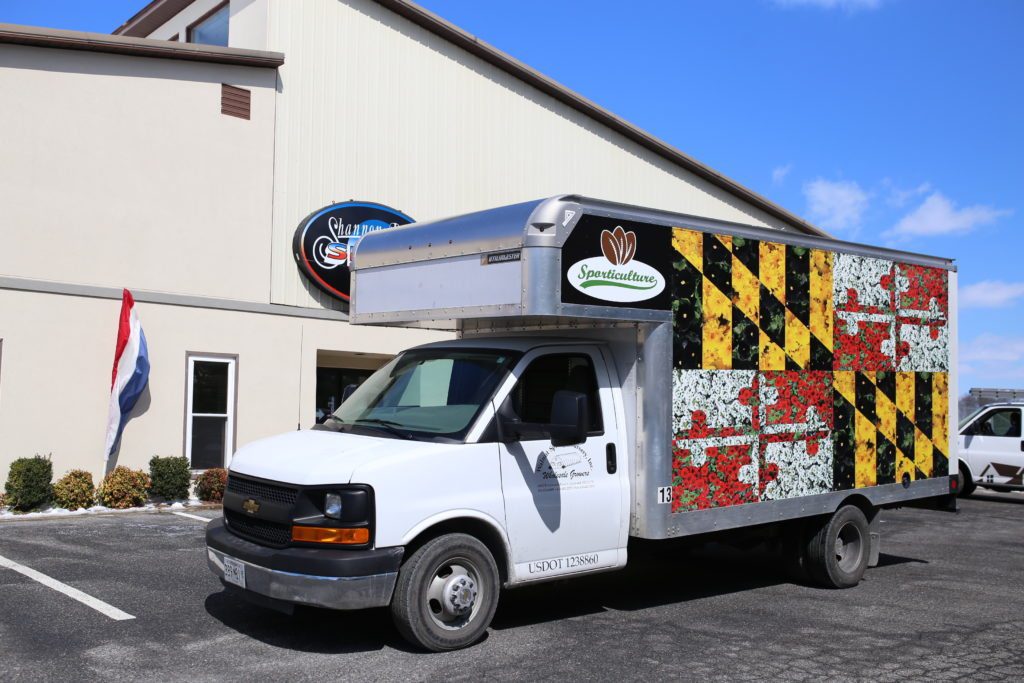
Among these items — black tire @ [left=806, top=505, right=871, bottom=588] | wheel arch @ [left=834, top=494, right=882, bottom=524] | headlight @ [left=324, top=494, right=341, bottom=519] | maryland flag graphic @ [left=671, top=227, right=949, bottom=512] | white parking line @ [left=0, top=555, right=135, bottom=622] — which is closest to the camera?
headlight @ [left=324, top=494, right=341, bottom=519]

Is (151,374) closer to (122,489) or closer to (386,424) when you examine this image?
(122,489)

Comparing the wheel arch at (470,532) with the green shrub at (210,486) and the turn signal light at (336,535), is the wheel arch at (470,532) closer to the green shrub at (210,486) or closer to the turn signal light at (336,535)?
the turn signal light at (336,535)

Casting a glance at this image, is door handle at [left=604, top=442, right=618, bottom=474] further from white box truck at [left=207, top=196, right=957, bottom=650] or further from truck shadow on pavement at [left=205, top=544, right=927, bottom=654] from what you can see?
truck shadow on pavement at [left=205, top=544, right=927, bottom=654]

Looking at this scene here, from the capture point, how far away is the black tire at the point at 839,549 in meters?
8.75

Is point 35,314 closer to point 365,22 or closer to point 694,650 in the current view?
point 365,22

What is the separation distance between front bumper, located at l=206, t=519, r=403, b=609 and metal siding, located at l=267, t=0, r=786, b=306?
33.2 feet

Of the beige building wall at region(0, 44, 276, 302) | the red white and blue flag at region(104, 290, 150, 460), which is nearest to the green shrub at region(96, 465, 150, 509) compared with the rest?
the red white and blue flag at region(104, 290, 150, 460)

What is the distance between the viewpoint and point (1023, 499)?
1927 centimetres

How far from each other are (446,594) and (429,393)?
154 centimetres

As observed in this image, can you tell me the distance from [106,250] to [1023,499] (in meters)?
17.4

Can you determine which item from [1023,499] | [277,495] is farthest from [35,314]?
[1023,499]

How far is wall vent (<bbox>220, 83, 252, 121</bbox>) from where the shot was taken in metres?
15.2

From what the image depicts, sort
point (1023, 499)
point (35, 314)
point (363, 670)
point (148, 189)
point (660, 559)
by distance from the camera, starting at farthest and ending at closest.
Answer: point (1023, 499) < point (148, 189) < point (35, 314) < point (660, 559) < point (363, 670)

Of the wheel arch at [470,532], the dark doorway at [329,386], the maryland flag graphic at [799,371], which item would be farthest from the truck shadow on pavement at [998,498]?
the wheel arch at [470,532]
